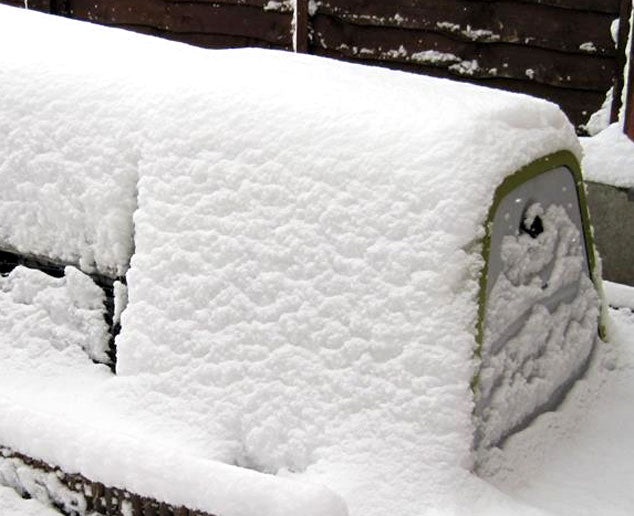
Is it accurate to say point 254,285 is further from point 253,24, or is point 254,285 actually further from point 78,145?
point 253,24

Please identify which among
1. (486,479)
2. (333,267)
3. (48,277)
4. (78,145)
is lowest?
(486,479)

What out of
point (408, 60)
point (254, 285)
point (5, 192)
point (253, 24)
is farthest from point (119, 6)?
point (254, 285)

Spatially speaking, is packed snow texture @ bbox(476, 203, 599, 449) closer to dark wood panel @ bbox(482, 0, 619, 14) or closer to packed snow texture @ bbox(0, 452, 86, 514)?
packed snow texture @ bbox(0, 452, 86, 514)

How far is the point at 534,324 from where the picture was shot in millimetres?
2713

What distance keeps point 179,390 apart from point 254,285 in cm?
33

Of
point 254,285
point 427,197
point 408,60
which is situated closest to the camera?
point 427,197

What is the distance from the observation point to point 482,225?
2438mm

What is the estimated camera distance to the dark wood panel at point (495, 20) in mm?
6164

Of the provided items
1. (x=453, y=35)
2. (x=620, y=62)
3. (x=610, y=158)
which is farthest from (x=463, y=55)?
(x=610, y=158)

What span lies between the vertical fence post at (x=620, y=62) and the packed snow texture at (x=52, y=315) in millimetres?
3917

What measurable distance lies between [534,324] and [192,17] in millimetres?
5725

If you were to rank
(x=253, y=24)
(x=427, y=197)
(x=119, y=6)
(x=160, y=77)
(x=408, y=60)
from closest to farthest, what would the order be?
(x=427, y=197) < (x=160, y=77) < (x=408, y=60) < (x=253, y=24) < (x=119, y=6)

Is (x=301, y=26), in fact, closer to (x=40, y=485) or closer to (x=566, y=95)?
(x=566, y=95)

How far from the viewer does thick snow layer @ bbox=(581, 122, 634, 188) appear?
5293 millimetres
